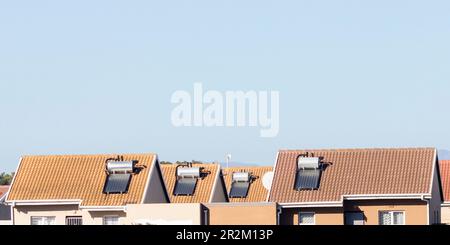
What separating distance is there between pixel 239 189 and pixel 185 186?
32.4ft

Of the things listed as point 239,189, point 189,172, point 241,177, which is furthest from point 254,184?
point 189,172

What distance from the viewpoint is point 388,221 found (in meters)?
63.1

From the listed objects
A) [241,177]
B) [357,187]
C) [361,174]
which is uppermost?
[361,174]

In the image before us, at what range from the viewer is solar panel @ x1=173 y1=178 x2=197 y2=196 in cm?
7156

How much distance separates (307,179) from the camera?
65500 millimetres

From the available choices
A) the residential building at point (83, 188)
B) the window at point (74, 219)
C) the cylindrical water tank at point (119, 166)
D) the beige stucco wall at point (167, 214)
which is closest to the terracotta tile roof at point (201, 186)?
the residential building at point (83, 188)

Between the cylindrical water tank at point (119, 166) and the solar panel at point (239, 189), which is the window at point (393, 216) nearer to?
the cylindrical water tank at point (119, 166)

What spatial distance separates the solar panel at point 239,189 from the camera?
80725mm

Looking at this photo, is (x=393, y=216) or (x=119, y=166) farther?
(x=119, y=166)

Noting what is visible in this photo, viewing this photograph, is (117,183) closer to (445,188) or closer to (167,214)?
(167,214)

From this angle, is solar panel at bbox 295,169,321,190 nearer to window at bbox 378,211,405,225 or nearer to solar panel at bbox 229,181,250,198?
window at bbox 378,211,405,225

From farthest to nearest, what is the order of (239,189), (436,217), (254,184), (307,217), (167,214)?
(254,184) < (239,189) < (436,217) < (307,217) < (167,214)
